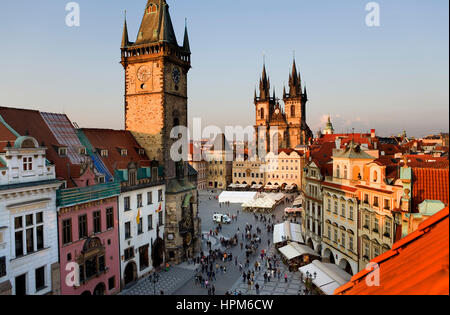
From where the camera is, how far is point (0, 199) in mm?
21391

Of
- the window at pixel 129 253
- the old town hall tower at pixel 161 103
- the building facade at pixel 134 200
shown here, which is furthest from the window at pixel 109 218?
the old town hall tower at pixel 161 103

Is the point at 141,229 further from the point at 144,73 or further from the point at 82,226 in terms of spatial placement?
the point at 144,73

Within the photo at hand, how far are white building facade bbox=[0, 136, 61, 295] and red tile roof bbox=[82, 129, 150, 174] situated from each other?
8910mm

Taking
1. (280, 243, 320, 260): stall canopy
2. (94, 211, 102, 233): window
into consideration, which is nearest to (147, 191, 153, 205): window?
(94, 211, 102, 233): window

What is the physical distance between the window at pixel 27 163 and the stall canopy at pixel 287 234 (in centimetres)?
3039

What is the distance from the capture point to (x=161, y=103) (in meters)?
39.0

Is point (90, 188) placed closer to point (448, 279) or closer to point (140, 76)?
point (140, 76)

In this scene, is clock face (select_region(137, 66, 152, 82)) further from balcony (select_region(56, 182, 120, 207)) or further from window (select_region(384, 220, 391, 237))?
window (select_region(384, 220, 391, 237))

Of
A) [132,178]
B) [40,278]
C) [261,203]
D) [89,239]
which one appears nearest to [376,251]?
[132,178]

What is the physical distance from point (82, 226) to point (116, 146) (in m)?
11.2

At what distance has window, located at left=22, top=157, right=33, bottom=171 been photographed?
75.5 feet

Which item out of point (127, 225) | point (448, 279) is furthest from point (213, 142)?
point (448, 279)

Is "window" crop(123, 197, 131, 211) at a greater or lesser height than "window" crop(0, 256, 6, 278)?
greater

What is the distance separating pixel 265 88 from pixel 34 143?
11559cm
